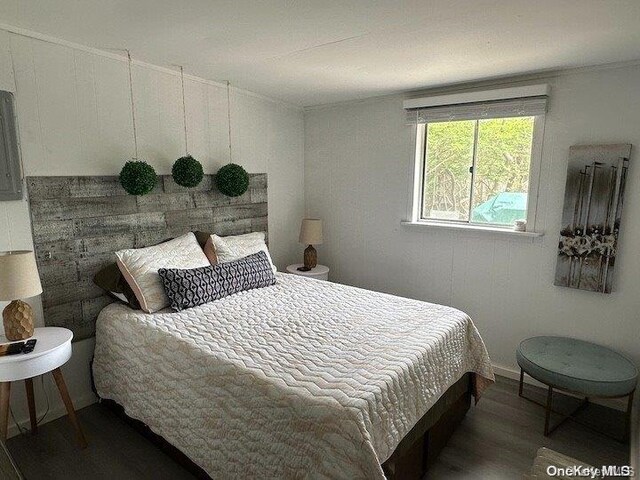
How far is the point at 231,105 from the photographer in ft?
10.6

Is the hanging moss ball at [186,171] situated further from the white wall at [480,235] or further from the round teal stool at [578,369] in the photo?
the round teal stool at [578,369]

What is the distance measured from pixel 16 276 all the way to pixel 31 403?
85 cm

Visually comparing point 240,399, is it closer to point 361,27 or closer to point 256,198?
point 361,27

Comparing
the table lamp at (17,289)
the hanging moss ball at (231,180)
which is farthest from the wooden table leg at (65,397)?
the hanging moss ball at (231,180)

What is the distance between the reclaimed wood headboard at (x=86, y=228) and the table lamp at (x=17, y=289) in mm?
314

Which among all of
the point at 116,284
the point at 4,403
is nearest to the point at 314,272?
the point at 116,284

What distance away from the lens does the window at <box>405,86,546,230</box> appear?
2.78m

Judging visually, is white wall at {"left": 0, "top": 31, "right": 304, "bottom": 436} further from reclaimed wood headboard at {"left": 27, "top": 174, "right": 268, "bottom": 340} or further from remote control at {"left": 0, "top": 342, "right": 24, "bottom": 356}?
remote control at {"left": 0, "top": 342, "right": 24, "bottom": 356}

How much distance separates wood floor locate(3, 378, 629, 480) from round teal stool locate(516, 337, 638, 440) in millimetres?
125

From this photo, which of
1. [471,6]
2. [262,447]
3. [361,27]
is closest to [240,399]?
[262,447]

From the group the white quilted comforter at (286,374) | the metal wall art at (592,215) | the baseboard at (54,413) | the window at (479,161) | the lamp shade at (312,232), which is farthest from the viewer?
the lamp shade at (312,232)

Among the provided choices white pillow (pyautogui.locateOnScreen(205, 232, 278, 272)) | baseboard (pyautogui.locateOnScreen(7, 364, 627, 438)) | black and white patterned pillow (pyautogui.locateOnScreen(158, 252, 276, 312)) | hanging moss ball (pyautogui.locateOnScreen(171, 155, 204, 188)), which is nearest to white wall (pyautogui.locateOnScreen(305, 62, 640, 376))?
baseboard (pyautogui.locateOnScreen(7, 364, 627, 438))

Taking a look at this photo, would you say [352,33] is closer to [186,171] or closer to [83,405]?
[186,171]

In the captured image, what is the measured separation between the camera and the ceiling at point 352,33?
1.72m
